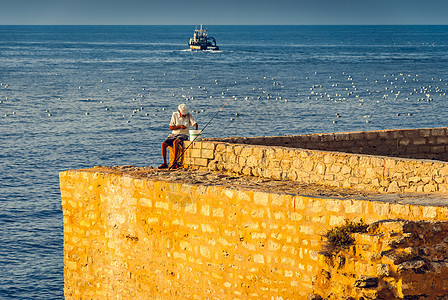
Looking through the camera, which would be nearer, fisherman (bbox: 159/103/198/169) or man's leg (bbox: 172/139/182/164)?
man's leg (bbox: 172/139/182/164)

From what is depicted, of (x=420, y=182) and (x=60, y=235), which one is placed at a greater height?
(x=420, y=182)

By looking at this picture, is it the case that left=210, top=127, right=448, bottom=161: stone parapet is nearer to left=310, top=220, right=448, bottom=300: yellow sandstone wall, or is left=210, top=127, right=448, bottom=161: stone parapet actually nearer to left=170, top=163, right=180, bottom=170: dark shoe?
left=170, top=163, right=180, bottom=170: dark shoe

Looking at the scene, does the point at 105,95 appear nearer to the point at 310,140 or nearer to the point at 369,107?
the point at 369,107

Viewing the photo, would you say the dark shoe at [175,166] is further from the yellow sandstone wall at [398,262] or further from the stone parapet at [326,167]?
the yellow sandstone wall at [398,262]

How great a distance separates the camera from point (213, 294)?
9.40 m

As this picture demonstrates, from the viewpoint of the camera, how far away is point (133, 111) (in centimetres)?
5475

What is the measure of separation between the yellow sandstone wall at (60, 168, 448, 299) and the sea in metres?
11.5

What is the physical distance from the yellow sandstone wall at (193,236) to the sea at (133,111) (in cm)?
1148

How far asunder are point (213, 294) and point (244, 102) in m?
53.0

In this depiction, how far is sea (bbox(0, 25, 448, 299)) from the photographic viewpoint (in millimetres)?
27062

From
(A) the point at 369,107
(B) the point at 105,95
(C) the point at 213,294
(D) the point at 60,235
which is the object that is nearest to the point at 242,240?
(C) the point at 213,294

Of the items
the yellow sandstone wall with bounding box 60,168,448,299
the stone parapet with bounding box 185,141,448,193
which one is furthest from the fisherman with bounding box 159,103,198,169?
the yellow sandstone wall with bounding box 60,168,448,299

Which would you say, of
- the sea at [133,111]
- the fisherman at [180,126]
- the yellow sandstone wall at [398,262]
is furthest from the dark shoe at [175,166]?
the sea at [133,111]

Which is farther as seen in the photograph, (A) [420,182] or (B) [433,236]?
(A) [420,182]
